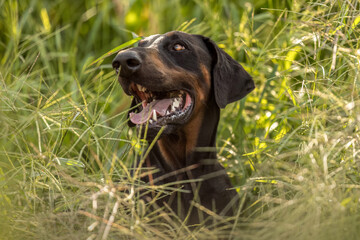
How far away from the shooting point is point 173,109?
3.16m

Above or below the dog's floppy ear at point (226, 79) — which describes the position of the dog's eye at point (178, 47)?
above

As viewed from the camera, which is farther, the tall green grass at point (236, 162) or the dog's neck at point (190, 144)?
the dog's neck at point (190, 144)

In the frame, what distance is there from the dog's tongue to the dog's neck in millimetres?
185

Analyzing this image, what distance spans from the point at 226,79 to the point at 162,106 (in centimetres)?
46

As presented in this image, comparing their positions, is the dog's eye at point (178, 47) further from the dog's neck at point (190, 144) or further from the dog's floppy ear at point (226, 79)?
the dog's neck at point (190, 144)

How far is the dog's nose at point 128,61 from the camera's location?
2.96 meters

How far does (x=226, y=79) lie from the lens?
132 inches

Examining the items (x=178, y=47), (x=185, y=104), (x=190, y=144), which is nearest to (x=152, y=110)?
(x=185, y=104)

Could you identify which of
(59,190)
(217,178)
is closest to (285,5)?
(217,178)

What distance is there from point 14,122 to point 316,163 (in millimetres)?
1634

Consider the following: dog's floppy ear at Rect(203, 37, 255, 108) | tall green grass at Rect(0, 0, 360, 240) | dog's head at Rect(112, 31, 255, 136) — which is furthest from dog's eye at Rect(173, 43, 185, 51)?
tall green grass at Rect(0, 0, 360, 240)

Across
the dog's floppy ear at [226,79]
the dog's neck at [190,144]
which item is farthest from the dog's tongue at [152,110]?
the dog's floppy ear at [226,79]

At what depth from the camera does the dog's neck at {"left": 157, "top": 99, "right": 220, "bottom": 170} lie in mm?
3252

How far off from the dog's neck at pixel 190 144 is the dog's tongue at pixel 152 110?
0.61ft
